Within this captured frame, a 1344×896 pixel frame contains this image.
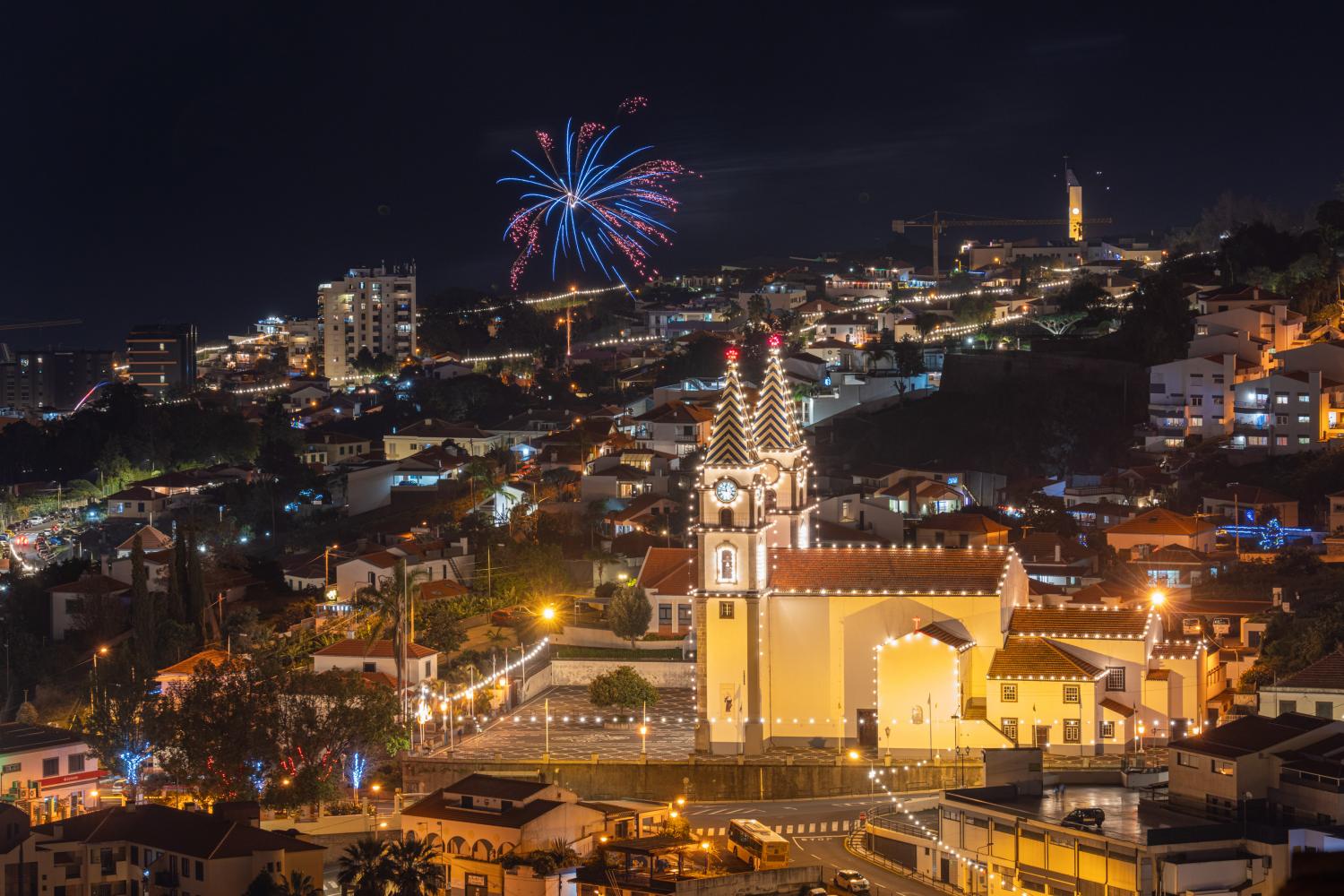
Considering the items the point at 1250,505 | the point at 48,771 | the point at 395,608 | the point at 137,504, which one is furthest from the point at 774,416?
the point at 137,504

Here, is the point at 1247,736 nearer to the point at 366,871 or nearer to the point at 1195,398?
the point at 366,871

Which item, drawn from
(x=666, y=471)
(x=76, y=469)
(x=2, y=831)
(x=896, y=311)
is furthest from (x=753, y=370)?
(x=2, y=831)

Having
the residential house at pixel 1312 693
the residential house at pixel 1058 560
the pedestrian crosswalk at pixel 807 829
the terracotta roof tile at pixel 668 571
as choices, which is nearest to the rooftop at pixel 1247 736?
the residential house at pixel 1312 693

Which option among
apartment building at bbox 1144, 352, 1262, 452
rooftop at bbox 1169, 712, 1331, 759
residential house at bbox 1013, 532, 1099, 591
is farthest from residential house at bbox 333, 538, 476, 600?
rooftop at bbox 1169, 712, 1331, 759

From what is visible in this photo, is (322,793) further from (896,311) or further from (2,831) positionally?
(896,311)

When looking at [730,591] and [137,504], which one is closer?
[730,591]

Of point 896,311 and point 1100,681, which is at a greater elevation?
point 896,311
